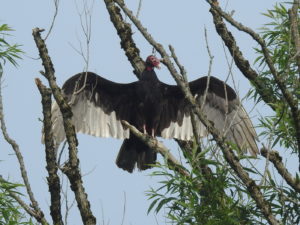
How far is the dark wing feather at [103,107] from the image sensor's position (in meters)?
7.05

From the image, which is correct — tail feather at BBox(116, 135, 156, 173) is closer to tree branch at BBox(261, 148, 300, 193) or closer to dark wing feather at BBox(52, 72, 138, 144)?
dark wing feather at BBox(52, 72, 138, 144)

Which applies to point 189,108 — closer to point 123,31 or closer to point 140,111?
point 140,111

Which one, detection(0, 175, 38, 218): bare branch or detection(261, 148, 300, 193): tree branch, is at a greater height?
detection(261, 148, 300, 193): tree branch

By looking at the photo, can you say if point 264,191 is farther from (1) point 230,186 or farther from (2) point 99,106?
(2) point 99,106

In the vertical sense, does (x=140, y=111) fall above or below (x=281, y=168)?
above

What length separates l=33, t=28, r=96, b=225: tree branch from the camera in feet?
15.6

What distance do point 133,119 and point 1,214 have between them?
2.46 meters

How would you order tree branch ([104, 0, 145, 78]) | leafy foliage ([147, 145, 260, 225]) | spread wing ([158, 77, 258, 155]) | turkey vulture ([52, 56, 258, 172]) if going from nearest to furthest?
1. leafy foliage ([147, 145, 260, 225])
2. tree branch ([104, 0, 145, 78])
3. turkey vulture ([52, 56, 258, 172])
4. spread wing ([158, 77, 258, 155])

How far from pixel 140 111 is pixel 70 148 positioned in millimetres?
2011

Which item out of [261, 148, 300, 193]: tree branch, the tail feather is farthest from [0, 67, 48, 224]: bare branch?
the tail feather

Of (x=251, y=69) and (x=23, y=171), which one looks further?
(x=251, y=69)

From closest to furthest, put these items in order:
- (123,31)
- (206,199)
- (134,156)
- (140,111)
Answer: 1. (206,199)
2. (123,31)
3. (140,111)
4. (134,156)

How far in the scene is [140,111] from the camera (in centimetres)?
686

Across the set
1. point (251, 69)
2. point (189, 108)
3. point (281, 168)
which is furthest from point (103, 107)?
point (281, 168)
